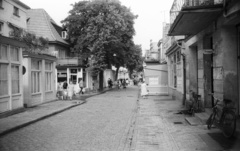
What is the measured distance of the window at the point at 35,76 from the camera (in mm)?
17219

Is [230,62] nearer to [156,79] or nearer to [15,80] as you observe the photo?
[15,80]

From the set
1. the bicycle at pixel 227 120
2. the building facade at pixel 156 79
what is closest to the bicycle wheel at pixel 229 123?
the bicycle at pixel 227 120

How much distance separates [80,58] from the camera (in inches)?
1379

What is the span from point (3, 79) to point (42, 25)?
78.6 ft

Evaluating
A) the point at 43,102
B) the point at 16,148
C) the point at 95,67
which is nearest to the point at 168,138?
the point at 16,148

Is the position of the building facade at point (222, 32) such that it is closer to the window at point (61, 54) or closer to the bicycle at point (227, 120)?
the bicycle at point (227, 120)

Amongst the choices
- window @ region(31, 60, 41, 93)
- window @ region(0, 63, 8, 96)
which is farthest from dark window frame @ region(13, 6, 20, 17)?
window @ region(0, 63, 8, 96)

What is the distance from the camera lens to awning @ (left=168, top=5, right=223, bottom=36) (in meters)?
7.82

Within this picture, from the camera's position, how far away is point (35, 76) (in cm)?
1770

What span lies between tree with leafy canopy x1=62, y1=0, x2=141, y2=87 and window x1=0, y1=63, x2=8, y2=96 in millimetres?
20000

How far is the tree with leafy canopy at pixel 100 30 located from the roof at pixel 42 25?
1831mm

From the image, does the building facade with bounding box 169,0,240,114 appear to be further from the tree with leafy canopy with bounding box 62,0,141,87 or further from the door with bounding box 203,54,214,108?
the tree with leafy canopy with bounding box 62,0,141,87

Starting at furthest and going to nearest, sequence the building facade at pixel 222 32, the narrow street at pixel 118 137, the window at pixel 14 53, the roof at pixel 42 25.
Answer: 1. the roof at pixel 42 25
2. the window at pixel 14 53
3. the building facade at pixel 222 32
4. the narrow street at pixel 118 137

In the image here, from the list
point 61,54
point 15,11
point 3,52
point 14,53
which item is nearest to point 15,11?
point 15,11
